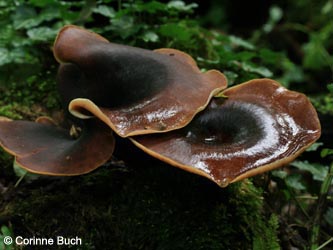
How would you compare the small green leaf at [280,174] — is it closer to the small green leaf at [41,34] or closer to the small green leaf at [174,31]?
the small green leaf at [174,31]

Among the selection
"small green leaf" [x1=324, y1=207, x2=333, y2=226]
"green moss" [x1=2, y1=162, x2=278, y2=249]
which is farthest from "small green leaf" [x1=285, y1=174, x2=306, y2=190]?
"green moss" [x1=2, y1=162, x2=278, y2=249]

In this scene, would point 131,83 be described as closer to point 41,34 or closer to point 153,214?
point 153,214

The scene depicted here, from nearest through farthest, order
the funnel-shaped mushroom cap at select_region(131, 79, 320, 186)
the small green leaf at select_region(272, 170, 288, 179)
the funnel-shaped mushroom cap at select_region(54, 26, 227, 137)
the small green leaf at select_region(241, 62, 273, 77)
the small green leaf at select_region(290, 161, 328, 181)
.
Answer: the funnel-shaped mushroom cap at select_region(131, 79, 320, 186) < the funnel-shaped mushroom cap at select_region(54, 26, 227, 137) < the small green leaf at select_region(272, 170, 288, 179) < the small green leaf at select_region(290, 161, 328, 181) < the small green leaf at select_region(241, 62, 273, 77)

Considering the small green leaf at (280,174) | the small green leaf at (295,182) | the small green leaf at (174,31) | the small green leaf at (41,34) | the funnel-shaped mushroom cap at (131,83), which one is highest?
the funnel-shaped mushroom cap at (131,83)

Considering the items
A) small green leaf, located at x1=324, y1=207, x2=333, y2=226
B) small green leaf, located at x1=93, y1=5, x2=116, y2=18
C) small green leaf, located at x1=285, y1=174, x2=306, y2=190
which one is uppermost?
small green leaf, located at x1=93, y1=5, x2=116, y2=18

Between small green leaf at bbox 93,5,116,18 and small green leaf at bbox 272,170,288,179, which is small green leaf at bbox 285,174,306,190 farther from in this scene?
small green leaf at bbox 93,5,116,18

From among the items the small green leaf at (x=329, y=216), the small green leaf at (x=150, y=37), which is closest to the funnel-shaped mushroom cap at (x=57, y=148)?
the small green leaf at (x=150, y=37)

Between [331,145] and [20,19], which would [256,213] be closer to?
[331,145]
